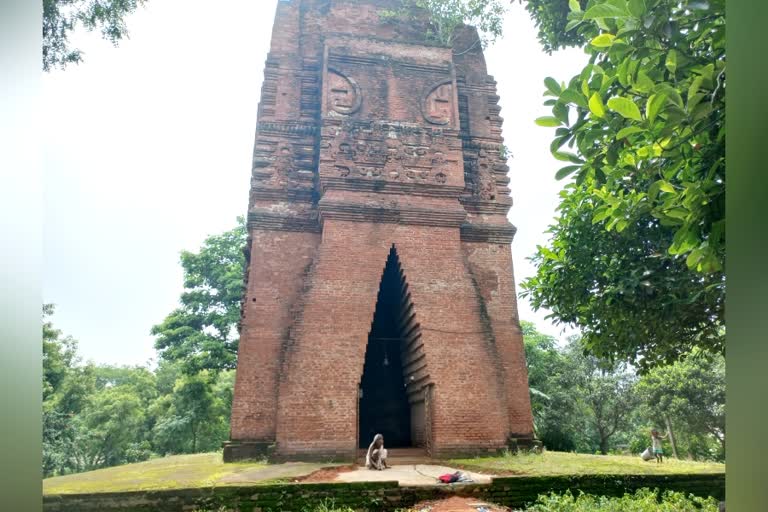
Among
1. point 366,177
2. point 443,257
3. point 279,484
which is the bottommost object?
point 279,484

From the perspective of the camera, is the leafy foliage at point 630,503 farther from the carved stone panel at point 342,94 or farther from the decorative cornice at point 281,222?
the carved stone panel at point 342,94

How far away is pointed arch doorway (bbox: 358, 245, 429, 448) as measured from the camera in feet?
35.0

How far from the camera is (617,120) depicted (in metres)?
2.75

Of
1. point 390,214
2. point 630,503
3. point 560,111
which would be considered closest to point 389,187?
point 390,214

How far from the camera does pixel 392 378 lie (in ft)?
41.1

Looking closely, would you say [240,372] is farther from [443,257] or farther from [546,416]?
[546,416]

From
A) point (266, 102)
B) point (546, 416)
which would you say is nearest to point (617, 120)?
point (266, 102)

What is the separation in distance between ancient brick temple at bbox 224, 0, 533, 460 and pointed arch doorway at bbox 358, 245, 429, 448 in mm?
39

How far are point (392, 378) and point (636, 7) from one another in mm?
10930

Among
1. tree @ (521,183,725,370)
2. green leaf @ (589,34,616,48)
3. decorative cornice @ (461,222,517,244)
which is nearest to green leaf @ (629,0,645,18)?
green leaf @ (589,34,616,48)

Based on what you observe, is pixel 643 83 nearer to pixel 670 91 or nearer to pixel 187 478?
pixel 670 91

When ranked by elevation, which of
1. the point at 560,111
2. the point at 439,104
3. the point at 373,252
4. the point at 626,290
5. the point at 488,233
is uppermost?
the point at 439,104
